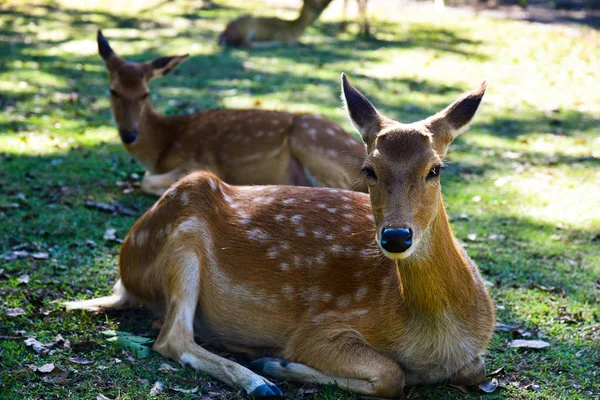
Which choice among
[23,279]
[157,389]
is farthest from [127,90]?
[157,389]

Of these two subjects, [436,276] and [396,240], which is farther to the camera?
[436,276]

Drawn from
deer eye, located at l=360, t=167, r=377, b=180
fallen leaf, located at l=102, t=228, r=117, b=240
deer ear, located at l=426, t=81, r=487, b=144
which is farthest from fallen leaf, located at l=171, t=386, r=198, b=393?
fallen leaf, located at l=102, t=228, r=117, b=240

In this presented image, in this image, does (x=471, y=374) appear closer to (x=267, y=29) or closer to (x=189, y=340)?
(x=189, y=340)

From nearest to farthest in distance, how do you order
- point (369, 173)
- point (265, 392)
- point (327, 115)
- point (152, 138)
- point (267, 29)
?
point (369, 173)
point (265, 392)
point (152, 138)
point (327, 115)
point (267, 29)

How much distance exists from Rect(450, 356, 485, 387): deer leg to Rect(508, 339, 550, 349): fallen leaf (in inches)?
26.6

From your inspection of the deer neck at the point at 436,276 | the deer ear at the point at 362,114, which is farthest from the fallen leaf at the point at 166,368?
the deer ear at the point at 362,114

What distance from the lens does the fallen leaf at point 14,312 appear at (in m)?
5.07

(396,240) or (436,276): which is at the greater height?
(396,240)

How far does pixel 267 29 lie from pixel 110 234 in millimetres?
9973

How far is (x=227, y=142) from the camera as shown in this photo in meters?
8.32

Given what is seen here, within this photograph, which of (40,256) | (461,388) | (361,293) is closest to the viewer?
(461,388)

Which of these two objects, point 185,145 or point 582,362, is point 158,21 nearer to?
point 185,145

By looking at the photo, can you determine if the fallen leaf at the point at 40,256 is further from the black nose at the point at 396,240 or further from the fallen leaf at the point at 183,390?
the black nose at the point at 396,240

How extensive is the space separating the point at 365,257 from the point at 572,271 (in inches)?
90.6
